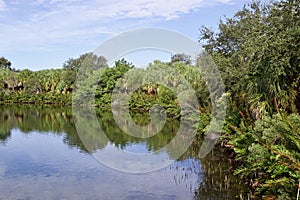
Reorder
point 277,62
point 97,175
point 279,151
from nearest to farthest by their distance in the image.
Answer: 1. point 279,151
2. point 277,62
3. point 97,175

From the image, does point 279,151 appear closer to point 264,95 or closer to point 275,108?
point 275,108

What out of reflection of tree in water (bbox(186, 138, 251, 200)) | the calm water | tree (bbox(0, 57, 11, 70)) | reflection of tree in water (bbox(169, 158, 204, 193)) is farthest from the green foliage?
tree (bbox(0, 57, 11, 70))

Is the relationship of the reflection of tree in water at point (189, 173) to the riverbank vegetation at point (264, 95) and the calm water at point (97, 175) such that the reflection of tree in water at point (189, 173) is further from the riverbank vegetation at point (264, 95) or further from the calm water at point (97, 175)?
the riverbank vegetation at point (264, 95)

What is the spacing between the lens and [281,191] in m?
7.55

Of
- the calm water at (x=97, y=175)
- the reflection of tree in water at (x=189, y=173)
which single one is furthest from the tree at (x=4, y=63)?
the reflection of tree in water at (x=189, y=173)

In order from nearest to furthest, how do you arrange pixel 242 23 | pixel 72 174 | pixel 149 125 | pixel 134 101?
pixel 72 174
pixel 242 23
pixel 149 125
pixel 134 101

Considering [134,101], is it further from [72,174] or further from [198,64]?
[72,174]


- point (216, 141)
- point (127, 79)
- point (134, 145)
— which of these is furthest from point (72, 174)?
point (127, 79)

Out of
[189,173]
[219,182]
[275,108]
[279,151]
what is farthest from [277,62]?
[189,173]

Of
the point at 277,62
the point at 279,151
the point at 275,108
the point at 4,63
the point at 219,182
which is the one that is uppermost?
the point at 4,63

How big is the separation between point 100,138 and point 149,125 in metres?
6.29

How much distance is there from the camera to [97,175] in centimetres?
1226

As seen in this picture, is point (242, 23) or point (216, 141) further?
point (242, 23)

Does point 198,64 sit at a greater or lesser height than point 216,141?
greater
